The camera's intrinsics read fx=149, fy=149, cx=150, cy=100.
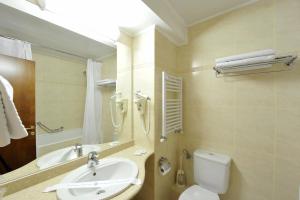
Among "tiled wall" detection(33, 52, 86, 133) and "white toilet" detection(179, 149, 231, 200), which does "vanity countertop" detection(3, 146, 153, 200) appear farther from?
"white toilet" detection(179, 149, 231, 200)

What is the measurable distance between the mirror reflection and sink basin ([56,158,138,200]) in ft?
0.77

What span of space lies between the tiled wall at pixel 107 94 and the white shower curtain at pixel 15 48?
24.1 inches

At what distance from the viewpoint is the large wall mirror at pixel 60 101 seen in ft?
3.22

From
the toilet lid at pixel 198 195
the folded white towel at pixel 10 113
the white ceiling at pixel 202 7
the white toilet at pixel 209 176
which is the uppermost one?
the white ceiling at pixel 202 7

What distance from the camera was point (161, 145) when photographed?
1684 millimetres

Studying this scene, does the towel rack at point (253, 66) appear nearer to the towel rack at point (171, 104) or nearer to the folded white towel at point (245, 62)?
the folded white towel at point (245, 62)

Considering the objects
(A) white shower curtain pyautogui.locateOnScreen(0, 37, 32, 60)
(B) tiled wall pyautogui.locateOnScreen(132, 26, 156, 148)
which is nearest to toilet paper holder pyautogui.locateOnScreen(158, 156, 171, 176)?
(B) tiled wall pyautogui.locateOnScreen(132, 26, 156, 148)

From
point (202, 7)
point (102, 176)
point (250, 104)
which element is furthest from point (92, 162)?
point (202, 7)

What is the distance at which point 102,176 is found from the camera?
1.20 meters

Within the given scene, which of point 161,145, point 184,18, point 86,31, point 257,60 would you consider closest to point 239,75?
point 257,60

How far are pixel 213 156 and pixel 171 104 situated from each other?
2.35ft

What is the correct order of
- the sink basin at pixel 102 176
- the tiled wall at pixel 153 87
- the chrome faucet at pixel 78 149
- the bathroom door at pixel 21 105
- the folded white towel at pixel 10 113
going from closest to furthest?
the folded white towel at pixel 10 113 → the sink basin at pixel 102 176 → the bathroom door at pixel 21 105 → the chrome faucet at pixel 78 149 → the tiled wall at pixel 153 87

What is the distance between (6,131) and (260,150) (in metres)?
1.92

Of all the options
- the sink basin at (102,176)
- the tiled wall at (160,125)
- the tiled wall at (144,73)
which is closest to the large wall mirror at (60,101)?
the tiled wall at (144,73)
